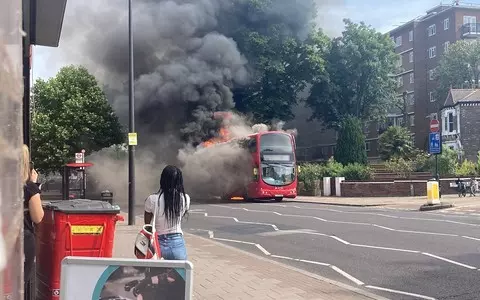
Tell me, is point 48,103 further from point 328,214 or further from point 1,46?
point 1,46

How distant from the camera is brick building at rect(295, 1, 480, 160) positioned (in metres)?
55.3

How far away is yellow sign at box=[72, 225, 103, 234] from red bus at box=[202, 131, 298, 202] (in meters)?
20.2

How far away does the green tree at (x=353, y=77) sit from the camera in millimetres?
48656

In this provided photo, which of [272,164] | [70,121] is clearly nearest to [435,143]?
[272,164]

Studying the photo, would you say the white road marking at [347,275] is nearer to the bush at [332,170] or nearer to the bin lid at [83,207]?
the bin lid at [83,207]

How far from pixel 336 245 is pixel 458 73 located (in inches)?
1743

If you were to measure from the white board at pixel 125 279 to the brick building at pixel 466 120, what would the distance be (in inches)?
1844

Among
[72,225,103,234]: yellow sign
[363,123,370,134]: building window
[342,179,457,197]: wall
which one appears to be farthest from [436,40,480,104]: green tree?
[72,225,103,234]: yellow sign

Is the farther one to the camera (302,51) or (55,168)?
(302,51)

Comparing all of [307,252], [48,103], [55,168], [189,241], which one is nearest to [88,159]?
[55,168]

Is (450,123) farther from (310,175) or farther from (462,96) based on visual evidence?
(310,175)

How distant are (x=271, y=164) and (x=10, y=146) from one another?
23749mm

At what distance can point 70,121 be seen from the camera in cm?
3650

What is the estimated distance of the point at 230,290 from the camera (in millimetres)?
7066
